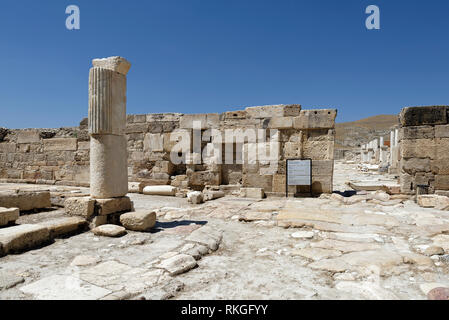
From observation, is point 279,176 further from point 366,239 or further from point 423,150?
point 366,239

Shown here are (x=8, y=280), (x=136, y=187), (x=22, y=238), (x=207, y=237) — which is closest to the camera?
(x=8, y=280)

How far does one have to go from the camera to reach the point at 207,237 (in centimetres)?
394

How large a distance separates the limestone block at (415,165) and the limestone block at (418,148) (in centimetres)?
10

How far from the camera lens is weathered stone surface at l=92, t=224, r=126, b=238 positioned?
4.12m

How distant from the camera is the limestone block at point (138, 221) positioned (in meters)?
4.38

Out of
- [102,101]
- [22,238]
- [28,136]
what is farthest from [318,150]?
[28,136]

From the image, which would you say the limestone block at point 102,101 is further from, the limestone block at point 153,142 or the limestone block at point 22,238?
the limestone block at point 153,142

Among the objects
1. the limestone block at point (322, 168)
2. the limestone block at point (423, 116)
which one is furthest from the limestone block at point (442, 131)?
the limestone block at point (322, 168)

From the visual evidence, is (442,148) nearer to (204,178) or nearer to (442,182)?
(442,182)

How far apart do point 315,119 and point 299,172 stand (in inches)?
58.4

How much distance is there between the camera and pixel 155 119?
9078 mm

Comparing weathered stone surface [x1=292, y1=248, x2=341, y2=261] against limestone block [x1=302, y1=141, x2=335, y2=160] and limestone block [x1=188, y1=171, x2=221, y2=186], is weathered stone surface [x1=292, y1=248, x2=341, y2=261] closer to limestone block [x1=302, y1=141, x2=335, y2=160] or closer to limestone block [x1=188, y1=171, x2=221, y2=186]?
limestone block [x1=302, y1=141, x2=335, y2=160]
